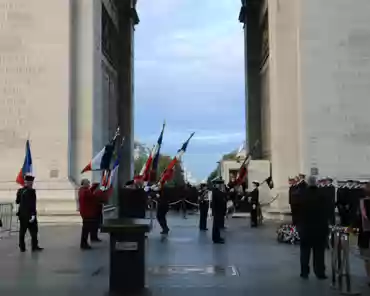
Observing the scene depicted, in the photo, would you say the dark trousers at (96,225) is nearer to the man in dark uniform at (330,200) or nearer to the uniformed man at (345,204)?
the man in dark uniform at (330,200)

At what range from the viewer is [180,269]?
1291 centimetres

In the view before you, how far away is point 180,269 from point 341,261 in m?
3.44

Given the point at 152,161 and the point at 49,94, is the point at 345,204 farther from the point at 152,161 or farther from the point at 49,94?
the point at 49,94

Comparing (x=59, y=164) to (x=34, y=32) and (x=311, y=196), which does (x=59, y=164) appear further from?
(x=311, y=196)

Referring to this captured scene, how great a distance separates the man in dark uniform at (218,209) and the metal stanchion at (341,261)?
7347mm

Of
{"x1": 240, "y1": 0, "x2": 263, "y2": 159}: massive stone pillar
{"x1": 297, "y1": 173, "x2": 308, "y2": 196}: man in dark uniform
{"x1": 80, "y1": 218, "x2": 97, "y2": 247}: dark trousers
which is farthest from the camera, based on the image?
{"x1": 240, "y1": 0, "x2": 263, "y2": 159}: massive stone pillar

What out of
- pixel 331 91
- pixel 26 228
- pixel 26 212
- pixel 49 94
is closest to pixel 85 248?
pixel 26 228

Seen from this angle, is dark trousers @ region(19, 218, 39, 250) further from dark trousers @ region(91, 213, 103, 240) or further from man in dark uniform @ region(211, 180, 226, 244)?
man in dark uniform @ region(211, 180, 226, 244)

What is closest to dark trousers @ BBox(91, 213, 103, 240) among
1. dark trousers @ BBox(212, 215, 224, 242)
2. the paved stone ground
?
the paved stone ground

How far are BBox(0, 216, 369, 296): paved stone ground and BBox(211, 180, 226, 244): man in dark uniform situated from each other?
1.01ft

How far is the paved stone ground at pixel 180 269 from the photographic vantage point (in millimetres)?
10508

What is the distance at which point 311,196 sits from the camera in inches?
457

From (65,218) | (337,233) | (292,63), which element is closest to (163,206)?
(65,218)

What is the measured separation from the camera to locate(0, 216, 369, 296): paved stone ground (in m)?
10.5
